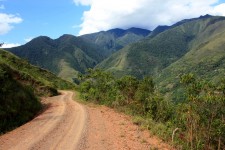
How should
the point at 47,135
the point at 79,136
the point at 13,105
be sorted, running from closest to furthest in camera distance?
the point at 79,136, the point at 47,135, the point at 13,105

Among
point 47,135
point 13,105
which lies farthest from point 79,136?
point 13,105

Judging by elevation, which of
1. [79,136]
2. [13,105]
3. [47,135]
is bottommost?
[79,136]

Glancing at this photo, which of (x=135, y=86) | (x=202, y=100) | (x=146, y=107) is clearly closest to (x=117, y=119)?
(x=202, y=100)

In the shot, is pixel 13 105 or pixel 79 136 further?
pixel 13 105

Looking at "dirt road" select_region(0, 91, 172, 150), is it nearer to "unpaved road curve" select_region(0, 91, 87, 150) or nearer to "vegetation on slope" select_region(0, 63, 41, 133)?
"unpaved road curve" select_region(0, 91, 87, 150)

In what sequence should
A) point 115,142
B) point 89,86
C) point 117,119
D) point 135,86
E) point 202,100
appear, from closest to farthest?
1. point 115,142
2. point 202,100
3. point 117,119
4. point 135,86
5. point 89,86

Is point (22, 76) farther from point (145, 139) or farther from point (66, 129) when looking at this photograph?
point (145, 139)

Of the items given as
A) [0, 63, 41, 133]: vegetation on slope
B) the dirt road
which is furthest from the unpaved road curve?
[0, 63, 41, 133]: vegetation on slope

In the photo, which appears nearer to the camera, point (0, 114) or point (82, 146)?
point (82, 146)

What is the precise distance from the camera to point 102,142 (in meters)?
17.1

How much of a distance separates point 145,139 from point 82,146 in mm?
3948

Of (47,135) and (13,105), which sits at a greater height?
(13,105)

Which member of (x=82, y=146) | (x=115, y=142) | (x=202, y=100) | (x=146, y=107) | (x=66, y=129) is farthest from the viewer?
(x=146, y=107)

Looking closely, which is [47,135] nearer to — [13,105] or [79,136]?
[79,136]
